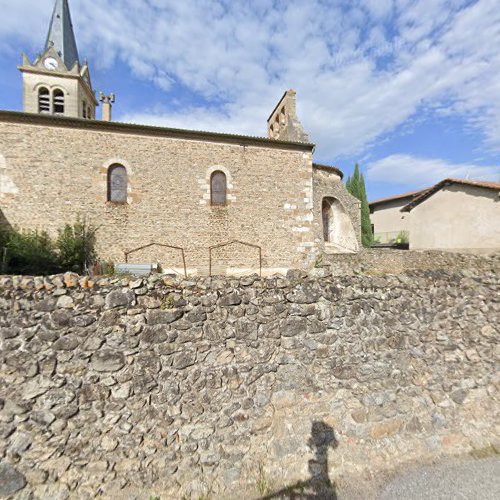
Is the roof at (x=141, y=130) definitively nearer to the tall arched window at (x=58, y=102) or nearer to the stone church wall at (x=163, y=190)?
the stone church wall at (x=163, y=190)

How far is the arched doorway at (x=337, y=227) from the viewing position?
15.6 m

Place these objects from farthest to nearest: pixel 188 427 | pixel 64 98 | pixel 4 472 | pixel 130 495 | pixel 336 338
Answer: pixel 64 98
pixel 336 338
pixel 188 427
pixel 130 495
pixel 4 472

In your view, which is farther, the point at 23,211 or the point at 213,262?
the point at 213,262

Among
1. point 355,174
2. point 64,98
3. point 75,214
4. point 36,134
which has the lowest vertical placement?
point 75,214

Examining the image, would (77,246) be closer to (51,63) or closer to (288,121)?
(288,121)

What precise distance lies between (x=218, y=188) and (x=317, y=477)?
10589 mm

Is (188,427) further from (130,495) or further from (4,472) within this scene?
(4,472)

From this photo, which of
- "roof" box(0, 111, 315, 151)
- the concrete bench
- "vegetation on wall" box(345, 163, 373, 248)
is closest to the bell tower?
"roof" box(0, 111, 315, 151)

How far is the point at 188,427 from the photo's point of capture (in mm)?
2998

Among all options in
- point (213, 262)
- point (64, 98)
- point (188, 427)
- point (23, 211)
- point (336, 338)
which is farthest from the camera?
point (64, 98)

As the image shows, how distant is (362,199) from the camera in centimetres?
2712

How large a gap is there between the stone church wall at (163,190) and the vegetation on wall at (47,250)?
1.36 feet

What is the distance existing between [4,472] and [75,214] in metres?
9.46

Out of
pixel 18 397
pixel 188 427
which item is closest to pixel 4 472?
pixel 18 397
